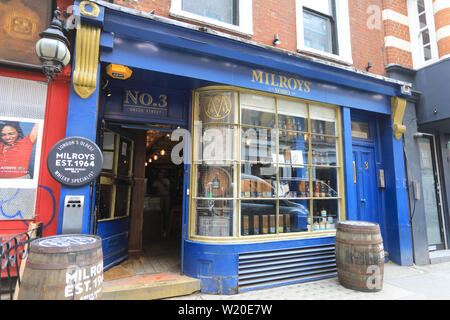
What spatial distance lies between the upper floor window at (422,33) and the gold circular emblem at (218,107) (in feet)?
16.9

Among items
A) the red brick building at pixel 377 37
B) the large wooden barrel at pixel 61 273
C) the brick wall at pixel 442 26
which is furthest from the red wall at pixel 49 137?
the brick wall at pixel 442 26

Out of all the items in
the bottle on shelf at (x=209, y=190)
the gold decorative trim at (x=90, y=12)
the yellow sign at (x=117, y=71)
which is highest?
the gold decorative trim at (x=90, y=12)

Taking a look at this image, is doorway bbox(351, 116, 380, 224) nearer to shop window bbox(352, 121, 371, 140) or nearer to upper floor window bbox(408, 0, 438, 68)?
shop window bbox(352, 121, 371, 140)

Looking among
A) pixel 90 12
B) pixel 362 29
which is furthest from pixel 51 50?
pixel 362 29

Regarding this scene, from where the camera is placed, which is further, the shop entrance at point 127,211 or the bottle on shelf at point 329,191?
the bottle on shelf at point 329,191

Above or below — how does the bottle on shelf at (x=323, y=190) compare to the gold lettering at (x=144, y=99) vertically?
below

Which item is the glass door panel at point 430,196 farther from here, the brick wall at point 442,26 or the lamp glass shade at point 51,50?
the lamp glass shade at point 51,50

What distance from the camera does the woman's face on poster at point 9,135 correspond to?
330 centimetres

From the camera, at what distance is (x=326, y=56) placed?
527 cm

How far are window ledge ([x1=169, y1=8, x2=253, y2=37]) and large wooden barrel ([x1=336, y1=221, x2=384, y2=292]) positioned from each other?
12.2 ft

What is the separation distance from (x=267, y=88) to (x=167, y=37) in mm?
1820

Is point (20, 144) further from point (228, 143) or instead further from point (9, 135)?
point (228, 143)
